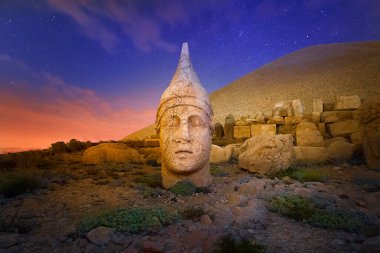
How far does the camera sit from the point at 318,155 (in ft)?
34.5

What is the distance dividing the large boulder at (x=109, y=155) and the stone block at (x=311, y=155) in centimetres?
660

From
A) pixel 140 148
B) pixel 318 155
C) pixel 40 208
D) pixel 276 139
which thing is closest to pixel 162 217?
pixel 40 208

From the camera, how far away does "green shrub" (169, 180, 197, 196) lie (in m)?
6.33

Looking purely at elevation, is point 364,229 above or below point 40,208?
below

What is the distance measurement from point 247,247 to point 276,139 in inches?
246

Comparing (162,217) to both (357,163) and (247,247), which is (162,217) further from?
(357,163)

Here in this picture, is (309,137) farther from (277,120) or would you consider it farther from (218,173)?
(218,173)

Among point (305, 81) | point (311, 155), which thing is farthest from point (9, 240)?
point (305, 81)

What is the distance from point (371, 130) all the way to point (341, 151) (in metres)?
2.18

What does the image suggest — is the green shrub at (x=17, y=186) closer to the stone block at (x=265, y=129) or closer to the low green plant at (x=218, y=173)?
the low green plant at (x=218, y=173)

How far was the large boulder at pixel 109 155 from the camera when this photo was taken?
11898mm

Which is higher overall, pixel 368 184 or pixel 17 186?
pixel 17 186

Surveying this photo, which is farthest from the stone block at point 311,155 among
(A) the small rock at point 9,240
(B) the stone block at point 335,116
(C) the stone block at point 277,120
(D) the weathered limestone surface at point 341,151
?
(A) the small rock at point 9,240

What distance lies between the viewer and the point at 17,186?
6.22 metres
